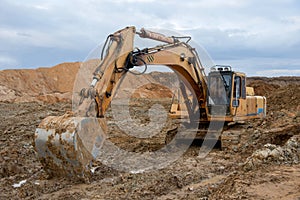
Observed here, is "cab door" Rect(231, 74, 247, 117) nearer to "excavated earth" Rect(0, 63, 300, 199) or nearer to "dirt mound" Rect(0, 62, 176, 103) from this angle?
"excavated earth" Rect(0, 63, 300, 199)

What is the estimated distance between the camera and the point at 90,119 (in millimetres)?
5746

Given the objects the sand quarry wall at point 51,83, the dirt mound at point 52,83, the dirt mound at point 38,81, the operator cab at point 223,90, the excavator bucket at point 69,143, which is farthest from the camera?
the dirt mound at point 38,81

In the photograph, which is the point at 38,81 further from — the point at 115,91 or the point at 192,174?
the point at 192,174

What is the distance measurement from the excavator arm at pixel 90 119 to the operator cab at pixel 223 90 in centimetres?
206

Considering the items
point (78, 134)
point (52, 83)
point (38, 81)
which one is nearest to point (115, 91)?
point (78, 134)

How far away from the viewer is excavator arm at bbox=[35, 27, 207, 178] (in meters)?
5.55

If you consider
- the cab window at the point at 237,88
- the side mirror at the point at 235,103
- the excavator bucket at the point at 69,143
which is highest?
the cab window at the point at 237,88

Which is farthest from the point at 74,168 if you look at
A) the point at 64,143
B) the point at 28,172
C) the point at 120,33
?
the point at 120,33

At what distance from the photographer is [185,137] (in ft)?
31.6

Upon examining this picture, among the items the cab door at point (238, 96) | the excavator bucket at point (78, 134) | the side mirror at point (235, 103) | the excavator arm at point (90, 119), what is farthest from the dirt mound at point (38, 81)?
the excavator bucket at point (78, 134)

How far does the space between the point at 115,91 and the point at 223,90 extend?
3.68 m

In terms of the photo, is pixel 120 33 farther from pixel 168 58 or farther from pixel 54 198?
pixel 54 198

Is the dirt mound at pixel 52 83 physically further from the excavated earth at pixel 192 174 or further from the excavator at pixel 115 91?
the excavated earth at pixel 192 174

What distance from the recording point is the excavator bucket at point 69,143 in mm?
5500
